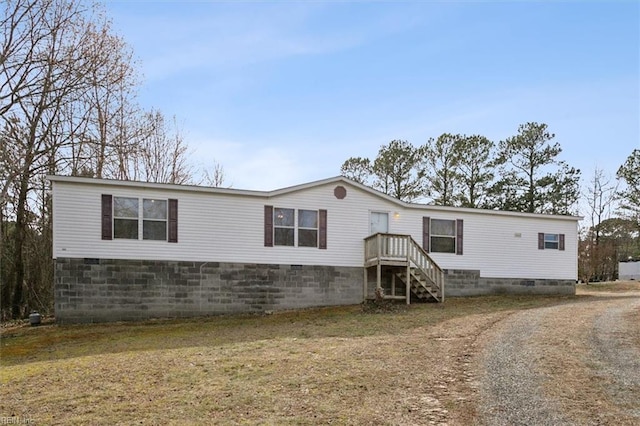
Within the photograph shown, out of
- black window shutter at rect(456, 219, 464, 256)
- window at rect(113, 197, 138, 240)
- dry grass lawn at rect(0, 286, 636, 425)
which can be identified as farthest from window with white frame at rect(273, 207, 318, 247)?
black window shutter at rect(456, 219, 464, 256)

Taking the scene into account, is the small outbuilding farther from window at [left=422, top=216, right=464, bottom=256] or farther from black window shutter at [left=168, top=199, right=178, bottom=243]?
black window shutter at [left=168, top=199, right=178, bottom=243]

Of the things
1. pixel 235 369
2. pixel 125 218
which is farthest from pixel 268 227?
pixel 235 369

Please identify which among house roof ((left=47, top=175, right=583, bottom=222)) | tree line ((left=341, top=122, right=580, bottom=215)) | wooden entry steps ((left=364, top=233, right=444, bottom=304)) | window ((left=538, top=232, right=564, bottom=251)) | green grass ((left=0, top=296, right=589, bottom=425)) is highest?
tree line ((left=341, top=122, right=580, bottom=215))

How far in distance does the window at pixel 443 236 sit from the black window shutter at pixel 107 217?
10614mm

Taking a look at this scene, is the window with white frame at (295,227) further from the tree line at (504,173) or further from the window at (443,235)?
the tree line at (504,173)

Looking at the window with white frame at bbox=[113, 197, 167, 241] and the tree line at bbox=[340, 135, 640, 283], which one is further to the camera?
the tree line at bbox=[340, 135, 640, 283]

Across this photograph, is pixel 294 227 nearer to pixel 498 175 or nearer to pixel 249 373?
pixel 249 373

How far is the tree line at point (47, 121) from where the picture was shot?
14906 millimetres

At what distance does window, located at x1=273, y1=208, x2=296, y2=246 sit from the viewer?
15.0 m

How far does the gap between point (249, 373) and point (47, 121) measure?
1552 cm

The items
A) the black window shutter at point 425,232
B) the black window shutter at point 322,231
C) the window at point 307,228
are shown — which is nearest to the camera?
the window at point 307,228

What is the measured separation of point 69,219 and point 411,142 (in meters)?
23.4

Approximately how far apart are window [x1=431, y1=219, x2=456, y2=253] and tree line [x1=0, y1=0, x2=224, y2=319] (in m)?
11.4

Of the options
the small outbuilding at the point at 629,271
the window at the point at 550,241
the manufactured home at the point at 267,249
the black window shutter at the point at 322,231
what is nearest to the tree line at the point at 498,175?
the small outbuilding at the point at 629,271
